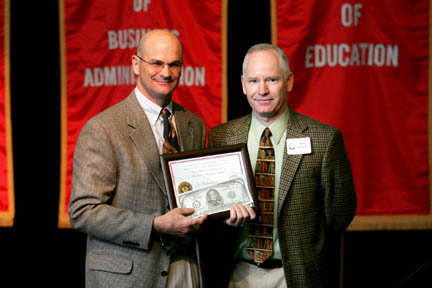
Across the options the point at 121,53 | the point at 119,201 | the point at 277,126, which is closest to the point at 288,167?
the point at 277,126

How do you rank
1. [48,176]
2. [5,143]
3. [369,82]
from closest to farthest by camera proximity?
[369,82] < [5,143] < [48,176]

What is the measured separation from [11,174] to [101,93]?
987mm

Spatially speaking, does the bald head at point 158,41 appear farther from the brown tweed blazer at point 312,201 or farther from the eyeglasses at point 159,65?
the brown tweed blazer at point 312,201

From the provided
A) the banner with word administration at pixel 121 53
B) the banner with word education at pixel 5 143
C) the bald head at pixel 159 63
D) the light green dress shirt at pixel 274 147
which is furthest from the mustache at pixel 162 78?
the banner with word education at pixel 5 143

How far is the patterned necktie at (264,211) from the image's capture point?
192 centimetres

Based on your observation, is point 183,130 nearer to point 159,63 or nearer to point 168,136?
point 168,136

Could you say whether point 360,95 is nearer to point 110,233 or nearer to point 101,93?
point 101,93

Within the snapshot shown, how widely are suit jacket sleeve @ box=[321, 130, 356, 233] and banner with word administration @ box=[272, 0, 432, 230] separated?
1282 millimetres

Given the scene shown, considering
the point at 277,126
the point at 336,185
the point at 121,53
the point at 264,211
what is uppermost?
the point at 121,53

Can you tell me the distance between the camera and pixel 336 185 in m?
1.98

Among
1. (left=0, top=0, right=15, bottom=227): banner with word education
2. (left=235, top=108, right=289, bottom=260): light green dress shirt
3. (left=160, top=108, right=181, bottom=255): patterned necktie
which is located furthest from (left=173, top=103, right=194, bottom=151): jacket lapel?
(left=0, top=0, right=15, bottom=227): banner with word education

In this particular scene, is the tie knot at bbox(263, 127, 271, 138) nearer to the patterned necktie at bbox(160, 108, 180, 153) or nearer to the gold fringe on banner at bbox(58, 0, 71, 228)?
the patterned necktie at bbox(160, 108, 180, 153)

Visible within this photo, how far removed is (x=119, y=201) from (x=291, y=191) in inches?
30.8

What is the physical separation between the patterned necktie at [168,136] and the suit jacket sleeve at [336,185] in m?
0.71
